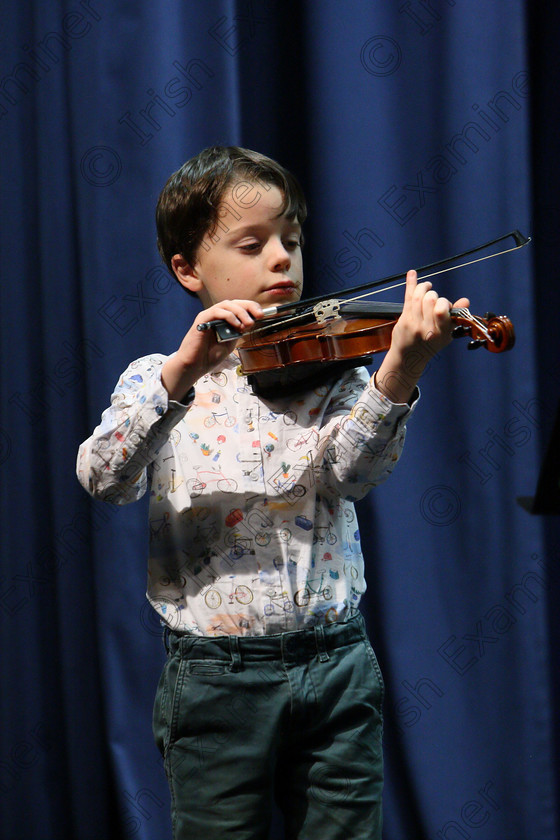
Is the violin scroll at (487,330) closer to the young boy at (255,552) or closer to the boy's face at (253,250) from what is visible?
the young boy at (255,552)

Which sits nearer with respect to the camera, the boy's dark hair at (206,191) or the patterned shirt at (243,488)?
the patterned shirt at (243,488)

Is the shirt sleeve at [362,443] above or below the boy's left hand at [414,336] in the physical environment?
below

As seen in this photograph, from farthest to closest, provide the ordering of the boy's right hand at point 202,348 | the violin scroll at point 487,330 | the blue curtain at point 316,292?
the blue curtain at point 316,292, the boy's right hand at point 202,348, the violin scroll at point 487,330

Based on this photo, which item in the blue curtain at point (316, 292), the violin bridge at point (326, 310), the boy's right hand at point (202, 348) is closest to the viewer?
the boy's right hand at point (202, 348)

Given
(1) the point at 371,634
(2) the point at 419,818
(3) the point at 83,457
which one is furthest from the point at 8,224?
(2) the point at 419,818

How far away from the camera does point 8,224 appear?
62.7 inches

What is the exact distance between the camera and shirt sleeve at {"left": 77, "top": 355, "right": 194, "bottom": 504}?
2.98 ft

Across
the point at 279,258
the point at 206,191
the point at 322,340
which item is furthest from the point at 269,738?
the point at 206,191

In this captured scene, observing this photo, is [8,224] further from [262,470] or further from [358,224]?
[262,470]

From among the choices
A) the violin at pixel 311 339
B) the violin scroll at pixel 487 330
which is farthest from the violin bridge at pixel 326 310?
the violin scroll at pixel 487 330

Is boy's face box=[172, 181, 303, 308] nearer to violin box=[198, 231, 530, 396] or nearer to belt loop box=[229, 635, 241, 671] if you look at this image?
violin box=[198, 231, 530, 396]

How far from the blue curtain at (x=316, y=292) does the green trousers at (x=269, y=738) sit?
0.60m

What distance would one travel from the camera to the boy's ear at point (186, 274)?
3.60 feet

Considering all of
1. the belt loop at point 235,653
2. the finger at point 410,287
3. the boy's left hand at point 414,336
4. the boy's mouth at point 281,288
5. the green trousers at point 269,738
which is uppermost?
the boy's mouth at point 281,288
